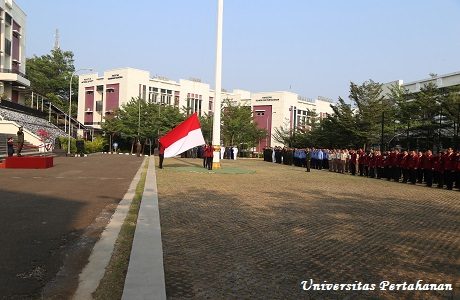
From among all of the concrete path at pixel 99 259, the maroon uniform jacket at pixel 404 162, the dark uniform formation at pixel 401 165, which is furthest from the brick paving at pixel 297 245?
the maroon uniform jacket at pixel 404 162

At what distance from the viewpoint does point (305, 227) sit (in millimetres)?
8438

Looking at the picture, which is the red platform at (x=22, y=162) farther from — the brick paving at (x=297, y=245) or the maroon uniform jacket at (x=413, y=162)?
the maroon uniform jacket at (x=413, y=162)

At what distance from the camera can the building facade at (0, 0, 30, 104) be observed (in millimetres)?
47156

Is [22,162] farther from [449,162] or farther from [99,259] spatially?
[449,162]

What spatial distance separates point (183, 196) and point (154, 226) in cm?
472

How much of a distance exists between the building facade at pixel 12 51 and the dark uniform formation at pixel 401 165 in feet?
106

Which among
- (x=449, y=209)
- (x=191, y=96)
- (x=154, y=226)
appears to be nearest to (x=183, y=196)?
(x=154, y=226)

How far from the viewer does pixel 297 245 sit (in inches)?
272

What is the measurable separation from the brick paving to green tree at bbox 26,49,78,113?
259 ft

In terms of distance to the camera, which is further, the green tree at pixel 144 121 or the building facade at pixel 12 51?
the green tree at pixel 144 121

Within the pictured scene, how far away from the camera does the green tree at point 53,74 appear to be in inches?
3314

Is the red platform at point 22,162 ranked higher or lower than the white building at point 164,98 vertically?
lower

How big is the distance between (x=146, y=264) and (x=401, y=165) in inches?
742

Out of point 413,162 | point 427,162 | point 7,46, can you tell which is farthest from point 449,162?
point 7,46
